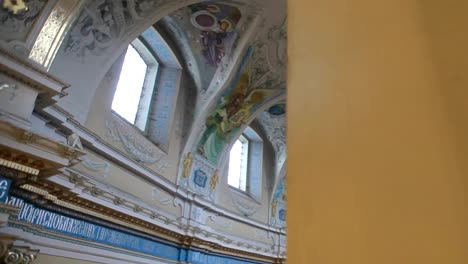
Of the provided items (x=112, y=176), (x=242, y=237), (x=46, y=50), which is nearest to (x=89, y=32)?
(x=46, y=50)

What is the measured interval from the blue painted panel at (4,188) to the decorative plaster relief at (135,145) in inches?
90.9

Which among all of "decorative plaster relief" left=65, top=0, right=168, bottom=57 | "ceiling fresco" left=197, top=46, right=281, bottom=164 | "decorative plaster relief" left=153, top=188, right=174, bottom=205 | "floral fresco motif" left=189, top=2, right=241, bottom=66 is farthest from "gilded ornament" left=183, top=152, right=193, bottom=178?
"decorative plaster relief" left=65, top=0, right=168, bottom=57

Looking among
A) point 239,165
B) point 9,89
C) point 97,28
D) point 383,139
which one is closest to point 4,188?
point 9,89

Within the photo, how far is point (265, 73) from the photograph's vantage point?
8.95 m

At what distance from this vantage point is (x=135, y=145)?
688cm

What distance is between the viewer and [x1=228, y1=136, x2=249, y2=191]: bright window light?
1097 cm

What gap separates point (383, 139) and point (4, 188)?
4.33m

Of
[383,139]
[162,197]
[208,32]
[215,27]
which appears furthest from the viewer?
[208,32]

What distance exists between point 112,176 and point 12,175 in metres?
2.17

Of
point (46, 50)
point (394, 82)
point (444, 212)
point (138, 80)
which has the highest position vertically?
point (138, 80)

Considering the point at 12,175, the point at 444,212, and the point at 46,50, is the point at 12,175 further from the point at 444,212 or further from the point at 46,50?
the point at 444,212

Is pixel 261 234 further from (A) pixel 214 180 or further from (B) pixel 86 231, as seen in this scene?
(B) pixel 86 231

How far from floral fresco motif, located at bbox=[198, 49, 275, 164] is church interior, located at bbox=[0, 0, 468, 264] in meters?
0.05

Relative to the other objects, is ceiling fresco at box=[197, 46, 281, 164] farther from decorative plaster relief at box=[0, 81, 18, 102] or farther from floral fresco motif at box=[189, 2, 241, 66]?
decorative plaster relief at box=[0, 81, 18, 102]
